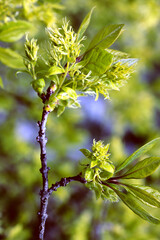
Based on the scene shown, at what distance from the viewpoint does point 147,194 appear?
549 mm

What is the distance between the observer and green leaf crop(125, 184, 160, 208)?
54 centimetres

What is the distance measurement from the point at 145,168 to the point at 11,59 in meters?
0.38

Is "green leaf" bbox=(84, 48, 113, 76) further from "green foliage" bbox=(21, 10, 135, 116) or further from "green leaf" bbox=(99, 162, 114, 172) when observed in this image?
"green leaf" bbox=(99, 162, 114, 172)

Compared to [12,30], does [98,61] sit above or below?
below

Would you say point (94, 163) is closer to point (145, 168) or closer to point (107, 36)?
point (145, 168)

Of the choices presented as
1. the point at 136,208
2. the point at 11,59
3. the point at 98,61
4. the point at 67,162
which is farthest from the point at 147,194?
the point at 67,162

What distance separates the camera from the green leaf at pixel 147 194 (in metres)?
0.54

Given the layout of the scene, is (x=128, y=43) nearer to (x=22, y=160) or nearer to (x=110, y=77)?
(x=22, y=160)

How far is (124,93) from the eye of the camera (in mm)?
2338

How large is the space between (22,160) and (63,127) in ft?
1.45

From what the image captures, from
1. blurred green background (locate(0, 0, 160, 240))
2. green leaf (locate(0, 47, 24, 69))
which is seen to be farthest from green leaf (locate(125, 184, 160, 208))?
blurred green background (locate(0, 0, 160, 240))

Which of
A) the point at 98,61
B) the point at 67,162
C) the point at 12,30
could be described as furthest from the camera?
the point at 67,162

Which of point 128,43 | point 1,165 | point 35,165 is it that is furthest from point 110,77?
point 128,43

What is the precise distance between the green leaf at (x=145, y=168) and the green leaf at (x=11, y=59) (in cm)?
34
